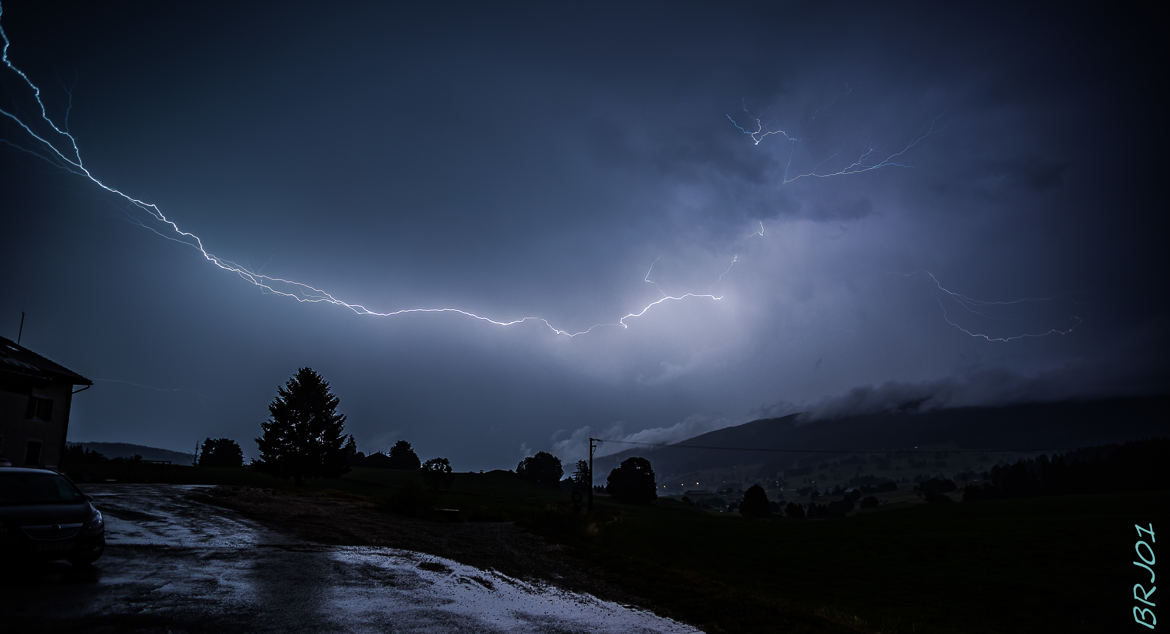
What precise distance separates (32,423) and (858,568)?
51752mm

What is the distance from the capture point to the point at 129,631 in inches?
256

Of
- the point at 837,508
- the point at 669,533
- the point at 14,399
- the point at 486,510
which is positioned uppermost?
the point at 14,399

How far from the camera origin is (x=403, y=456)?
15425 centimetres

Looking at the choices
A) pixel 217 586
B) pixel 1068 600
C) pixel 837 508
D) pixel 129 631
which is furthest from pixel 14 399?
pixel 837 508

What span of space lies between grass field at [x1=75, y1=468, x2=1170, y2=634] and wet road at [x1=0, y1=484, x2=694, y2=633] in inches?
108

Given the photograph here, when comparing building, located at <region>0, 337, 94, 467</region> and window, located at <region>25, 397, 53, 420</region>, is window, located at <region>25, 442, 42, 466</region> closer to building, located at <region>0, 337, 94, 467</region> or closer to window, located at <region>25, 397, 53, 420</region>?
building, located at <region>0, 337, 94, 467</region>

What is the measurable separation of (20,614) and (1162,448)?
20168 cm

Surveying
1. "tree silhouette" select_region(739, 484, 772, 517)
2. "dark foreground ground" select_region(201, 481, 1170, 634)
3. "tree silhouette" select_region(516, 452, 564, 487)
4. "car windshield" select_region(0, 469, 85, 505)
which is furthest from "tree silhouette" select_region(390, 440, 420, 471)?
"car windshield" select_region(0, 469, 85, 505)

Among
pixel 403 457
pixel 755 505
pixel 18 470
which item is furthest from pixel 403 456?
pixel 18 470

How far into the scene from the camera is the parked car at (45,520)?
28.7 ft

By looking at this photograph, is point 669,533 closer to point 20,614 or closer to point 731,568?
point 731,568

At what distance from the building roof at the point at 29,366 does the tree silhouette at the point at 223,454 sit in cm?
7430

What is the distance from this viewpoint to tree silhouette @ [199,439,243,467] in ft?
339

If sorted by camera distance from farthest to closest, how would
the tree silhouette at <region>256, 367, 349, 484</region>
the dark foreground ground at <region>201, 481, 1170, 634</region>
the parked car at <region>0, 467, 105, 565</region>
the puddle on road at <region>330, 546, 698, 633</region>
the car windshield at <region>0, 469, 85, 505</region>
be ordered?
the tree silhouette at <region>256, 367, 349, 484</region> < the dark foreground ground at <region>201, 481, 1170, 634</region> < the car windshield at <region>0, 469, 85, 505</region> < the puddle on road at <region>330, 546, 698, 633</region> < the parked car at <region>0, 467, 105, 565</region>
